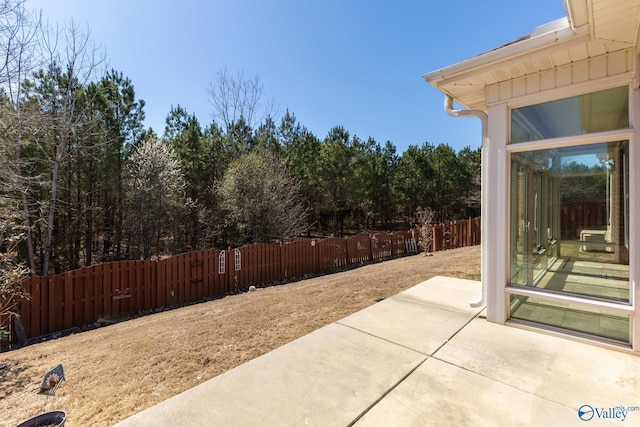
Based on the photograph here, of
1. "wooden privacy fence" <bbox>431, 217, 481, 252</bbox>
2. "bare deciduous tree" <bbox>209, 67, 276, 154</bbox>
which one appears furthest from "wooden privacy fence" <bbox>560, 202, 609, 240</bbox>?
"bare deciduous tree" <bbox>209, 67, 276, 154</bbox>

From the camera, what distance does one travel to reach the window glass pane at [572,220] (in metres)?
2.85

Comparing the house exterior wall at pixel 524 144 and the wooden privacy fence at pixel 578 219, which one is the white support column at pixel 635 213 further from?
the wooden privacy fence at pixel 578 219

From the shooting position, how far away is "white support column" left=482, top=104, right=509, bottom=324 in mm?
3094

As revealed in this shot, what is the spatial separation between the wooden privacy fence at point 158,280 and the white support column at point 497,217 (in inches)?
264

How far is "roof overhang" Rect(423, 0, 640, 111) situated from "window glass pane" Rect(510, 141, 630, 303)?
2.82 ft

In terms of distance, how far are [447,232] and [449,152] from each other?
444 inches

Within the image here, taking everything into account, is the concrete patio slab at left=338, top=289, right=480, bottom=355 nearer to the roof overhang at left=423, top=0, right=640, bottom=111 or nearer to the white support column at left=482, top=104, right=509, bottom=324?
the white support column at left=482, top=104, right=509, bottom=324

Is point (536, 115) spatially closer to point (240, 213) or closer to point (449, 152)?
point (240, 213)

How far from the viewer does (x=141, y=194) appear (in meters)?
11.2

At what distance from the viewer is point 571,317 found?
291cm

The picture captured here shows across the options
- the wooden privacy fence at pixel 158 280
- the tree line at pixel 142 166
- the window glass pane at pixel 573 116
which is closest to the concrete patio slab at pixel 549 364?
the window glass pane at pixel 573 116

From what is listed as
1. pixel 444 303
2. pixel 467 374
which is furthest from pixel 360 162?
pixel 467 374

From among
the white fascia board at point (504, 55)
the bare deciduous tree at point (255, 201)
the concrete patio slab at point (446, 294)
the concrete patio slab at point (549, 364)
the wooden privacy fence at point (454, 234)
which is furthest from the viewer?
the wooden privacy fence at point (454, 234)

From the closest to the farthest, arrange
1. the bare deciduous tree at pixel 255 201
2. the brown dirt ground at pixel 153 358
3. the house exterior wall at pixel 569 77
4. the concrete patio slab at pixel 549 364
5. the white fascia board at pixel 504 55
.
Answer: the concrete patio slab at pixel 549 364 < the brown dirt ground at pixel 153 358 < the white fascia board at pixel 504 55 < the house exterior wall at pixel 569 77 < the bare deciduous tree at pixel 255 201
